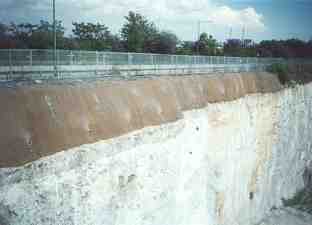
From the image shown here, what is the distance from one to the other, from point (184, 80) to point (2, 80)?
8830 millimetres

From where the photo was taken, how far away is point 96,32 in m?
40.0

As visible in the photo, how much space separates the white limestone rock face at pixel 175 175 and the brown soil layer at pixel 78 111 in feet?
1.15

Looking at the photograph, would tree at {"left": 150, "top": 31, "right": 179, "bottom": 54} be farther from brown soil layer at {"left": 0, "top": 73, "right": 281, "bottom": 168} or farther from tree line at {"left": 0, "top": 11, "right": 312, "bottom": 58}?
brown soil layer at {"left": 0, "top": 73, "right": 281, "bottom": 168}

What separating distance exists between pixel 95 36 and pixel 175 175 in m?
30.2

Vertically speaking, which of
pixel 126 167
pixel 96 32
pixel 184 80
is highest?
pixel 96 32

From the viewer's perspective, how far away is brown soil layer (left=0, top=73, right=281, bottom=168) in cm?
870

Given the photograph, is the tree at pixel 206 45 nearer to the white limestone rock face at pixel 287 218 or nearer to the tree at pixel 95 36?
the tree at pixel 95 36

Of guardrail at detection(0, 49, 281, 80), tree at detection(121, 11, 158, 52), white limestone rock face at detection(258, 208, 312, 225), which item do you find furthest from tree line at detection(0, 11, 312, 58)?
white limestone rock face at detection(258, 208, 312, 225)

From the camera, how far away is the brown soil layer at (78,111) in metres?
8.70

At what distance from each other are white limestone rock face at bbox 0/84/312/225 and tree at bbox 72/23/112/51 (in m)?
21.3

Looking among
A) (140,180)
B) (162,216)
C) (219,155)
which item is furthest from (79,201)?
(219,155)

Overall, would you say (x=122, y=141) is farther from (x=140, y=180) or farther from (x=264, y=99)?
(x=264, y=99)

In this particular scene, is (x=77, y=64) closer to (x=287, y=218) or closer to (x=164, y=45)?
(x=287, y=218)

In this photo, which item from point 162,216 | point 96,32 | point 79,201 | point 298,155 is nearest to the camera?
point 79,201
